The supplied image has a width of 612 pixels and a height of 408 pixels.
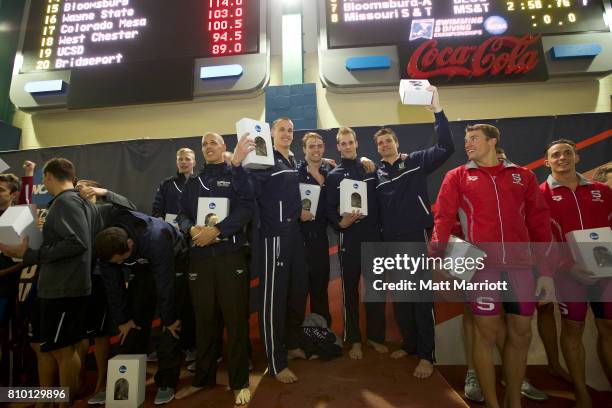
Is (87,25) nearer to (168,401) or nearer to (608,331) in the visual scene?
(168,401)

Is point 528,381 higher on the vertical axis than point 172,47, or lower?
lower

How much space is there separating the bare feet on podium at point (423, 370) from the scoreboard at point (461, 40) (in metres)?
3.10

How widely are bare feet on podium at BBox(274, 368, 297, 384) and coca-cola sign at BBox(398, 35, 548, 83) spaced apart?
11.3 feet

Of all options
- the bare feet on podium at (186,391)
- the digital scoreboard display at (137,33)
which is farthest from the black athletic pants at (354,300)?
the digital scoreboard display at (137,33)

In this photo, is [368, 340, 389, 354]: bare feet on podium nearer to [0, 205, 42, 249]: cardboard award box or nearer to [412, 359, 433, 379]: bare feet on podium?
[412, 359, 433, 379]: bare feet on podium

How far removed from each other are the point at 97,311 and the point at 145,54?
3.27m

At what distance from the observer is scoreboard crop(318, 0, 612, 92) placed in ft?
12.1

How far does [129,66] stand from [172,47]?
598 mm

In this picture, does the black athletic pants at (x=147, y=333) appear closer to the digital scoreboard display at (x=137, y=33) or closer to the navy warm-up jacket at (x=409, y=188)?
the navy warm-up jacket at (x=409, y=188)

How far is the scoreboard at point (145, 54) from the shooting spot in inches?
158

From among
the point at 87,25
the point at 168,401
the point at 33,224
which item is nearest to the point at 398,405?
the point at 168,401

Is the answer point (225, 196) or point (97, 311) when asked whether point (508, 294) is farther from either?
point (97, 311)

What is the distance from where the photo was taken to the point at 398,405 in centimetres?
183

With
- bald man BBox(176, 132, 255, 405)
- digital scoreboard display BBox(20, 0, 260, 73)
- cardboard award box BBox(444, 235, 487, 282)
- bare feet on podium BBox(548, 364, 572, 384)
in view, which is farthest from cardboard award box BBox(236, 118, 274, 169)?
bare feet on podium BBox(548, 364, 572, 384)
